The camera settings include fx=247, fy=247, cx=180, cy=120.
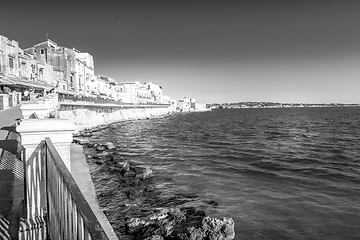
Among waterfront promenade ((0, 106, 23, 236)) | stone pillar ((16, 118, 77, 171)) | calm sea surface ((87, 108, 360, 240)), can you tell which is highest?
stone pillar ((16, 118, 77, 171))

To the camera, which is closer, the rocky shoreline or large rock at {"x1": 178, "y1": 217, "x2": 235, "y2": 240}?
large rock at {"x1": 178, "y1": 217, "x2": 235, "y2": 240}

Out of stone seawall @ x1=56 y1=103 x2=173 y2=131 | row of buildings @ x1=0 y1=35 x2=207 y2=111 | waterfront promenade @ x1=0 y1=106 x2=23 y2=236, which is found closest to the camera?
waterfront promenade @ x1=0 y1=106 x2=23 y2=236

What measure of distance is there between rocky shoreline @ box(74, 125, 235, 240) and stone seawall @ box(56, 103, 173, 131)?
63.0 ft

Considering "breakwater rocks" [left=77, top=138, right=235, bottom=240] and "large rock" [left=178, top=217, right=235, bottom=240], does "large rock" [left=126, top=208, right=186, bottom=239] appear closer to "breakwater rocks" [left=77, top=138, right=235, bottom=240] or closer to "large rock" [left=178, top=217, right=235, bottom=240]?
"breakwater rocks" [left=77, top=138, right=235, bottom=240]

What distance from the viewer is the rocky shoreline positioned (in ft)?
27.7

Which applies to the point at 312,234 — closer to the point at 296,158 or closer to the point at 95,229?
the point at 95,229

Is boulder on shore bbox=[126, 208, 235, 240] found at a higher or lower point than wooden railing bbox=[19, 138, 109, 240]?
lower

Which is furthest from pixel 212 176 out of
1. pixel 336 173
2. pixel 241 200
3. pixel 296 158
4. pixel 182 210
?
pixel 296 158

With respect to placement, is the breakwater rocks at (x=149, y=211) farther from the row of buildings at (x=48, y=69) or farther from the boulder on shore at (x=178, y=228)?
the row of buildings at (x=48, y=69)

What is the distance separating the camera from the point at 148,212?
33.7 feet

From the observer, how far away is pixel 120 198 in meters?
11.7

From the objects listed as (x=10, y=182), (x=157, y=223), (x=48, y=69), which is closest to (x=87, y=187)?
(x=10, y=182)

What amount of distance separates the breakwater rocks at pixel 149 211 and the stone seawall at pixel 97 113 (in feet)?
62.4

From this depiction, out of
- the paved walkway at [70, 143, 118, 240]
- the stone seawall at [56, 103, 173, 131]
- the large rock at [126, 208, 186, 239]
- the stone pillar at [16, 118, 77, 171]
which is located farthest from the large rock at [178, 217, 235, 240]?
the stone seawall at [56, 103, 173, 131]
